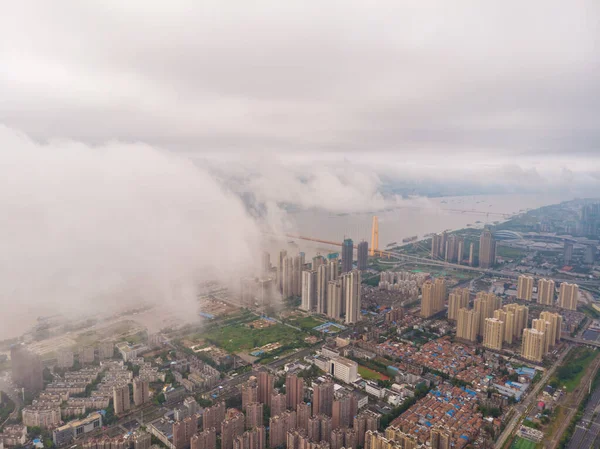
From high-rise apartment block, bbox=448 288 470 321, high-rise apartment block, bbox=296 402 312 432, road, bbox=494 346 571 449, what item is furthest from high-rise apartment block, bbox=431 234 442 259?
high-rise apartment block, bbox=296 402 312 432

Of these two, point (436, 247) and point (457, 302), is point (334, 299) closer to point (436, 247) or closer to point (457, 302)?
point (457, 302)

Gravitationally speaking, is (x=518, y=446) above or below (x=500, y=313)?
below

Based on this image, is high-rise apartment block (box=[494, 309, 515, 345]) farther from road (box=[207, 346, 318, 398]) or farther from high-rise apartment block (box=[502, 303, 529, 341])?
road (box=[207, 346, 318, 398])

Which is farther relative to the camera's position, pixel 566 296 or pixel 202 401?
pixel 566 296

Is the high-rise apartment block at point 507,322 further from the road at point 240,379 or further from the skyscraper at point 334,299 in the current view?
the road at point 240,379

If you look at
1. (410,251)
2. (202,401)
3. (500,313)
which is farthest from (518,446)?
(410,251)

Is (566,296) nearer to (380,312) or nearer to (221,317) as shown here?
(380,312)
